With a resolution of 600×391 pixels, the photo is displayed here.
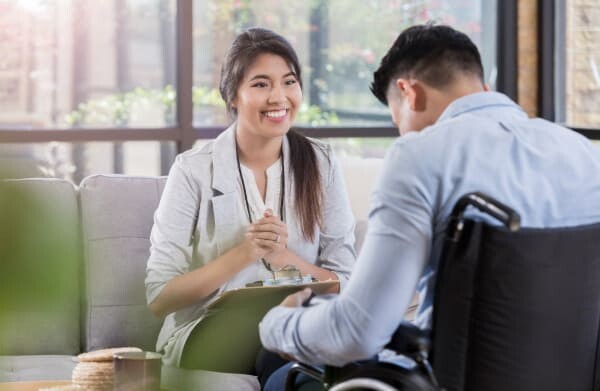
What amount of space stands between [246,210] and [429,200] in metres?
1.23

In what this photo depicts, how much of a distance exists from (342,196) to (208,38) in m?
2.44

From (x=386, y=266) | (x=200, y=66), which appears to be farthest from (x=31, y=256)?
(x=200, y=66)

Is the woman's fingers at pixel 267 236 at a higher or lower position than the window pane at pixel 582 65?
lower

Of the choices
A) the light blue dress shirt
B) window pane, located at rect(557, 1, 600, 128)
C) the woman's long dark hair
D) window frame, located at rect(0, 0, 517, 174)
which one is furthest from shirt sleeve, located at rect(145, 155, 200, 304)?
window pane, located at rect(557, 1, 600, 128)

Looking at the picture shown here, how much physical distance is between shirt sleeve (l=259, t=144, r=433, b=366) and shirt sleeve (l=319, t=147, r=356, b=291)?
1.12 meters

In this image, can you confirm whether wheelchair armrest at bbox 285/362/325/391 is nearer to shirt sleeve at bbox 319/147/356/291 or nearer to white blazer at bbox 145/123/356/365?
Result: white blazer at bbox 145/123/356/365

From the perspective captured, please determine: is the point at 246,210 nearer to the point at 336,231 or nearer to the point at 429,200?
the point at 336,231

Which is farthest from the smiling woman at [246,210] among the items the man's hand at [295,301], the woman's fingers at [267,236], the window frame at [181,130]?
the window frame at [181,130]

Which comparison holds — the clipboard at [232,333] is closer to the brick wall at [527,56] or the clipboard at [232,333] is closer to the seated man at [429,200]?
the seated man at [429,200]

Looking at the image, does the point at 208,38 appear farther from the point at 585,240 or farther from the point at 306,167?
the point at 585,240

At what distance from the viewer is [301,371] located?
6.07 ft

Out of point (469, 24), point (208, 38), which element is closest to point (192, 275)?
point (208, 38)

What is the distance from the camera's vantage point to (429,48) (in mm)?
1806

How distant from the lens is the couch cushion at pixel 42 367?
258 cm
